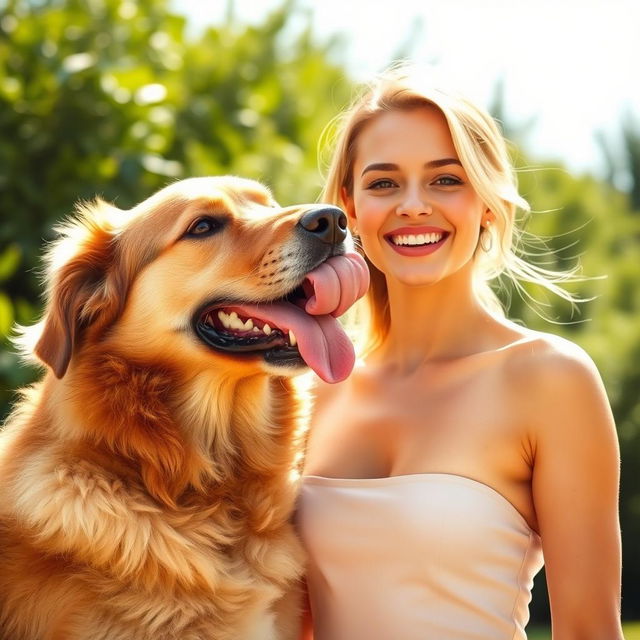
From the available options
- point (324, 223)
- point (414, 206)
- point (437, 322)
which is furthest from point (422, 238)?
point (324, 223)

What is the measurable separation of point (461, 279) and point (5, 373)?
12.3 feet

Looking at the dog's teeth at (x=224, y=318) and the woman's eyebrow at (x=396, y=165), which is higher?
the woman's eyebrow at (x=396, y=165)

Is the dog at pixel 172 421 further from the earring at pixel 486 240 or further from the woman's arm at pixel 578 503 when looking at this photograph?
the earring at pixel 486 240

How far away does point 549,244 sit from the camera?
7598 mm

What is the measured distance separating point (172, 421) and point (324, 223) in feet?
2.41

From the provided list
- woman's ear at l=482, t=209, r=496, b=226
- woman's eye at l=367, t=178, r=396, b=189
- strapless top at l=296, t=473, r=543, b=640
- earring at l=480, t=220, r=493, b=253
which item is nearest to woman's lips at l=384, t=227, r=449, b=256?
woman's eye at l=367, t=178, r=396, b=189

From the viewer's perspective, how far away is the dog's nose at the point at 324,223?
2.83 m

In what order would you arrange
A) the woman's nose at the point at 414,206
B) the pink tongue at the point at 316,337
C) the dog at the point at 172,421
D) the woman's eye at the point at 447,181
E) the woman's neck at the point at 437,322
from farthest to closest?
1. the woman's neck at the point at 437,322
2. the woman's eye at the point at 447,181
3. the woman's nose at the point at 414,206
4. the pink tongue at the point at 316,337
5. the dog at the point at 172,421

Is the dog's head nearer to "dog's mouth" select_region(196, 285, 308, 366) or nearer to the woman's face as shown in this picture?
"dog's mouth" select_region(196, 285, 308, 366)

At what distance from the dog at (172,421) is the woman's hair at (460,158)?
0.68m

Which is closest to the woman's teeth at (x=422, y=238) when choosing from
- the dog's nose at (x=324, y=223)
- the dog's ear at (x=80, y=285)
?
the dog's nose at (x=324, y=223)

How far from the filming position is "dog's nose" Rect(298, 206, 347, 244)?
2.83 metres

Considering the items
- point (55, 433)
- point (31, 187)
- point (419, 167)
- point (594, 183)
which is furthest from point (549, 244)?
point (55, 433)

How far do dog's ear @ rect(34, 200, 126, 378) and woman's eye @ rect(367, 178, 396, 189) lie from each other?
2.96 ft
